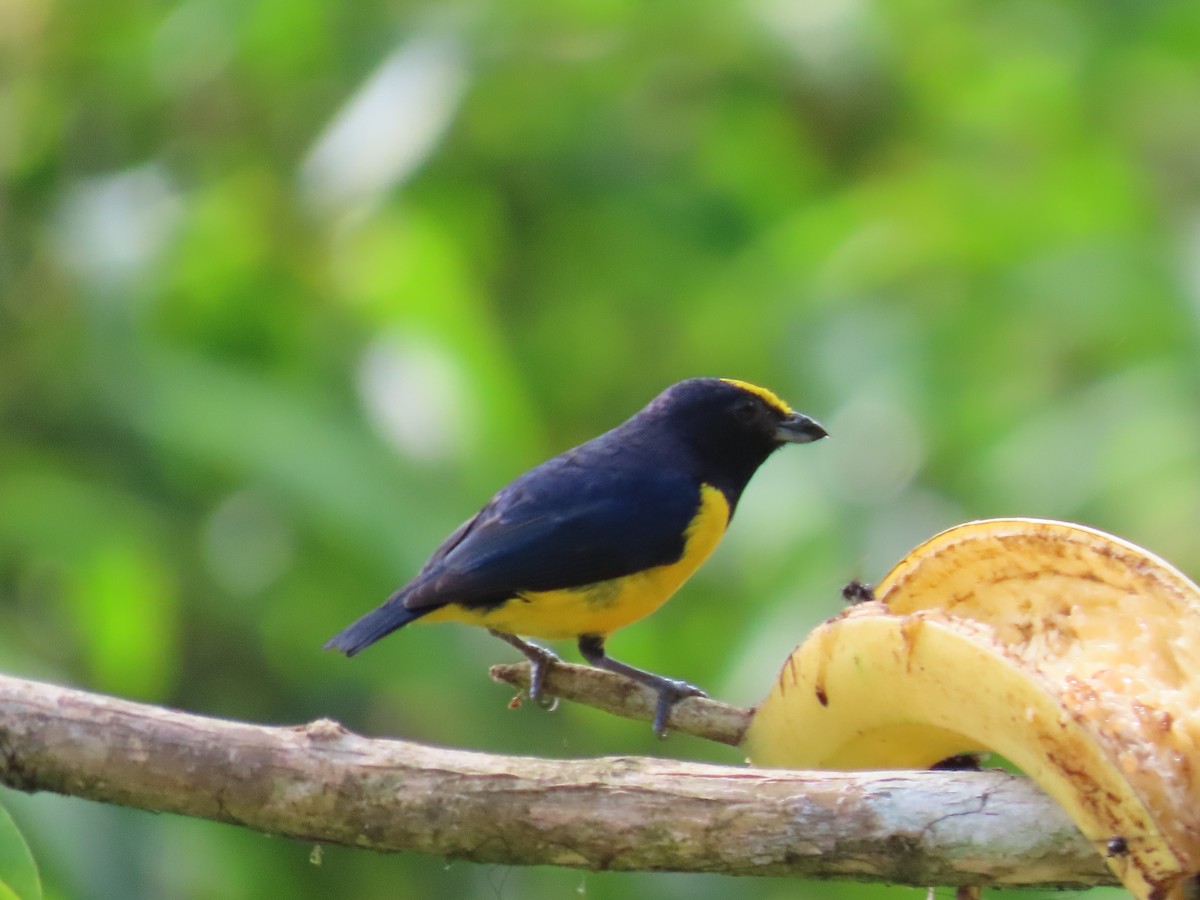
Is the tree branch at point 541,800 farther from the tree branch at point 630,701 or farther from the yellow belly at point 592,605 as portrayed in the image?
the yellow belly at point 592,605

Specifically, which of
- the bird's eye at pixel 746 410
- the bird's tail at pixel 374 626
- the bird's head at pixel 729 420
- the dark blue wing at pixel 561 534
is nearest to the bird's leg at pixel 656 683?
the dark blue wing at pixel 561 534

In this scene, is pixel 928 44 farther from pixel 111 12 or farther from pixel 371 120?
pixel 111 12

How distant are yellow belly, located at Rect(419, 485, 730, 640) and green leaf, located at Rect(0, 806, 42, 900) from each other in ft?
5.69

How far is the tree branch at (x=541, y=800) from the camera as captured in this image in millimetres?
2076

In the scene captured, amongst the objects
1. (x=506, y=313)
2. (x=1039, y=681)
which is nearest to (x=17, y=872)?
(x=1039, y=681)

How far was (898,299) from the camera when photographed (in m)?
4.82

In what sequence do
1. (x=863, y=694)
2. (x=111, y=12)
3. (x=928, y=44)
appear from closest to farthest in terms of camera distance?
(x=863, y=694)
(x=111, y=12)
(x=928, y=44)

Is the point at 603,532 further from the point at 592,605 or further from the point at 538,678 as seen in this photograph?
the point at 538,678

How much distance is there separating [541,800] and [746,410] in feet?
7.16

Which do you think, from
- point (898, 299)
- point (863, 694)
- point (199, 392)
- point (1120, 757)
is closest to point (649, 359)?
point (898, 299)

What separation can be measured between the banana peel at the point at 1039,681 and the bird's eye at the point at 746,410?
1.80 metres

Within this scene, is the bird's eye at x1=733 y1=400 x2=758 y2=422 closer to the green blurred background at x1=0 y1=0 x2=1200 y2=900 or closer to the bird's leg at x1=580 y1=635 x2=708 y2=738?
the green blurred background at x1=0 y1=0 x2=1200 y2=900

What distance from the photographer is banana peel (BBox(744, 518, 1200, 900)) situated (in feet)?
6.33

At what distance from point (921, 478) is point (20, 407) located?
2535 mm
